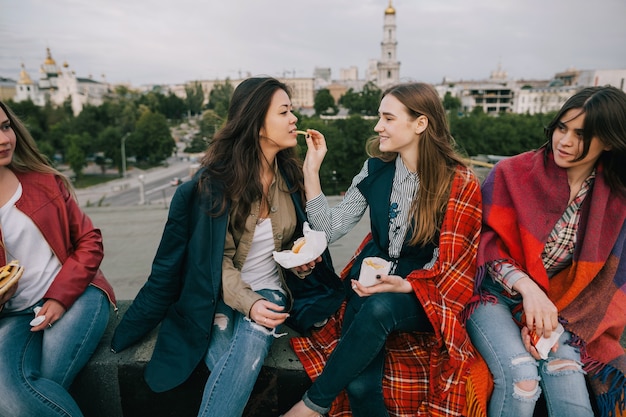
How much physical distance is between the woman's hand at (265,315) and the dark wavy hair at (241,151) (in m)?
0.44

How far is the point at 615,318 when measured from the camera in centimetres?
181

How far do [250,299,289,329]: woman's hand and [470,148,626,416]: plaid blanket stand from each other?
947 millimetres

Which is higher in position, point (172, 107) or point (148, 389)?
point (172, 107)

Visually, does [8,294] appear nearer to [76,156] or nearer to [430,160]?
[430,160]

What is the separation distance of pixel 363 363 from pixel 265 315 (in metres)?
0.47

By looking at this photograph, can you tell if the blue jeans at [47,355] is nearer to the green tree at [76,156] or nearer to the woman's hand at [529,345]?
the woman's hand at [529,345]

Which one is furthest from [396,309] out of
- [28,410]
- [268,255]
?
[28,410]

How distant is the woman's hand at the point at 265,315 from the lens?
1.87 metres

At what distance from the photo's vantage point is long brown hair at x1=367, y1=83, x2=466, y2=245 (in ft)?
6.78

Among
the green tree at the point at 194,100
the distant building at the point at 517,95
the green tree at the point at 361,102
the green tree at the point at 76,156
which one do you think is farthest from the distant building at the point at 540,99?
the green tree at the point at 76,156

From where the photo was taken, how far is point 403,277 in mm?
2070

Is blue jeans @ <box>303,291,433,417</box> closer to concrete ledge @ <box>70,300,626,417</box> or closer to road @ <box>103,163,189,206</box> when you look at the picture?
concrete ledge @ <box>70,300,626,417</box>

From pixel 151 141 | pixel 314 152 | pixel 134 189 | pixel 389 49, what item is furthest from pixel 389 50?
pixel 314 152

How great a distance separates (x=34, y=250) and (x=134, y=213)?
935 centimetres
